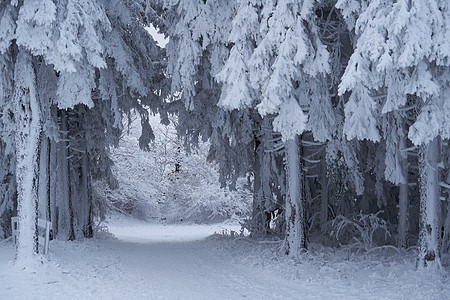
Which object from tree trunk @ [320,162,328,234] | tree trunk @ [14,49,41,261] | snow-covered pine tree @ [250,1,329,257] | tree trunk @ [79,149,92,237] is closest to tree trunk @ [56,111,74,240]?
tree trunk @ [79,149,92,237]

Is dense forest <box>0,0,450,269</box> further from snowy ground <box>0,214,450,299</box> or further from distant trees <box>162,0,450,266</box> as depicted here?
snowy ground <box>0,214,450,299</box>

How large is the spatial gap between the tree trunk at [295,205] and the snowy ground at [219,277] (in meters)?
0.40

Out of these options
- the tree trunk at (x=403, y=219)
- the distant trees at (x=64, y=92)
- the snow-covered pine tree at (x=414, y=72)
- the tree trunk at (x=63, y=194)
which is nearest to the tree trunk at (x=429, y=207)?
the snow-covered pine tree at (x=414, y=72)

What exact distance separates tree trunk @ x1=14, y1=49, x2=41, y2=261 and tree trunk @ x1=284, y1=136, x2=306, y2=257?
607 cm

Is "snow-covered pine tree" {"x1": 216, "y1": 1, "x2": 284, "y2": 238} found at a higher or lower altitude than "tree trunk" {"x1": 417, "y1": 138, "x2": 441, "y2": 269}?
higher

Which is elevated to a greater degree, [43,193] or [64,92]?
[64,92]

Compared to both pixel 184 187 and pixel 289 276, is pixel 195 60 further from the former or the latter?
pixel 184 187

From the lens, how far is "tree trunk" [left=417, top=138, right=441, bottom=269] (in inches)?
347

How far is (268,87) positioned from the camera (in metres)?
8.91

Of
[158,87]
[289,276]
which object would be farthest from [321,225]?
[158,87]

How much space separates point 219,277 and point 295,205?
9.59 feet

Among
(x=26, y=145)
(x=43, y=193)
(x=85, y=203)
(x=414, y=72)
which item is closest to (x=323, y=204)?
(x=414, y=72)

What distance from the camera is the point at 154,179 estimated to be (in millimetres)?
36969

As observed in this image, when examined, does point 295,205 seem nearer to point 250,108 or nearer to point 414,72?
point 250,108
